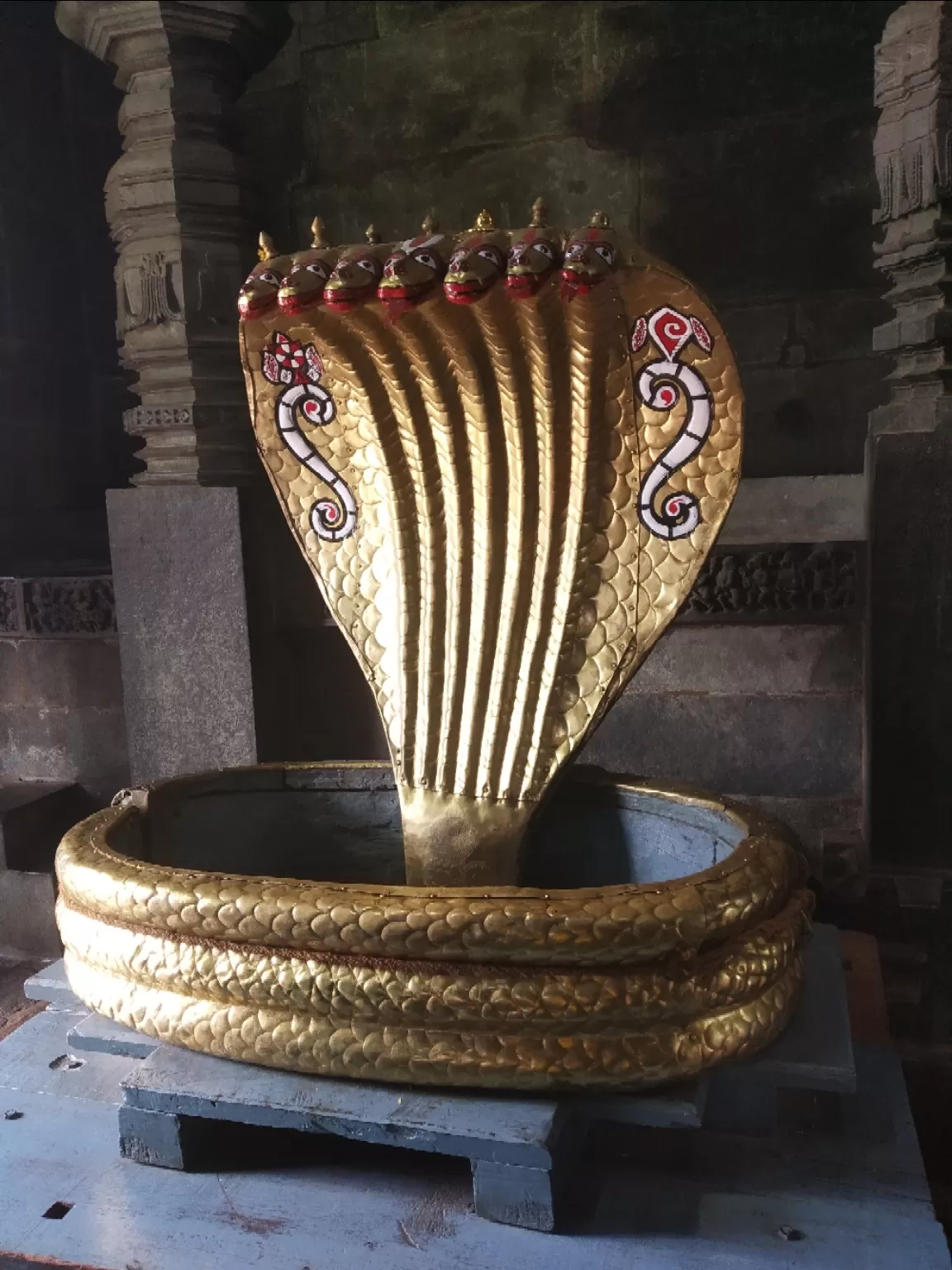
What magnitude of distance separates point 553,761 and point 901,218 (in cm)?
178

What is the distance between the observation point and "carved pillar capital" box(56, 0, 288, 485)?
3.01 m

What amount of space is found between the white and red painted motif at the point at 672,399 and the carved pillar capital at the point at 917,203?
1.33m

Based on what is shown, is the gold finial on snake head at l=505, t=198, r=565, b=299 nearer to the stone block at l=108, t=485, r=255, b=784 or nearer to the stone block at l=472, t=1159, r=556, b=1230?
the stone block at l=472, t=1159, r=556, b=1230

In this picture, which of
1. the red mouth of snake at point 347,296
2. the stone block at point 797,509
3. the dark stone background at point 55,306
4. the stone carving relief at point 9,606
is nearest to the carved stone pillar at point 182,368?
the stone carving relief at point 9,606

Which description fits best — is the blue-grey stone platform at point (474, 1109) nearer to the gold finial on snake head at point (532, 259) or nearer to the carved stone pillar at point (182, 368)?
the gold finial on snake head at point (532, 259)

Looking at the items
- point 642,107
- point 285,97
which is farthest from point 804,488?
point 285,97

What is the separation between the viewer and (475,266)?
4.38ft

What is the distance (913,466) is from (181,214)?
2200 mm

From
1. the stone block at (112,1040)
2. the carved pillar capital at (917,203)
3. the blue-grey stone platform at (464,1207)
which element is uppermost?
the carved pillar capital at (917,203)

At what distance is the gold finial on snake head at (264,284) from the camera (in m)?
1.45

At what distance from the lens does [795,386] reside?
3402mm

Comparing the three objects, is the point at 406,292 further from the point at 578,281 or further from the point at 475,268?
the point at 578,281

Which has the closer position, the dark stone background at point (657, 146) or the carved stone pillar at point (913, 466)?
the carved stone pillar at point (913, 466)

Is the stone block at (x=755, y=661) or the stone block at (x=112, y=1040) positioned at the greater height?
the stone block at (x=755, y=661)
